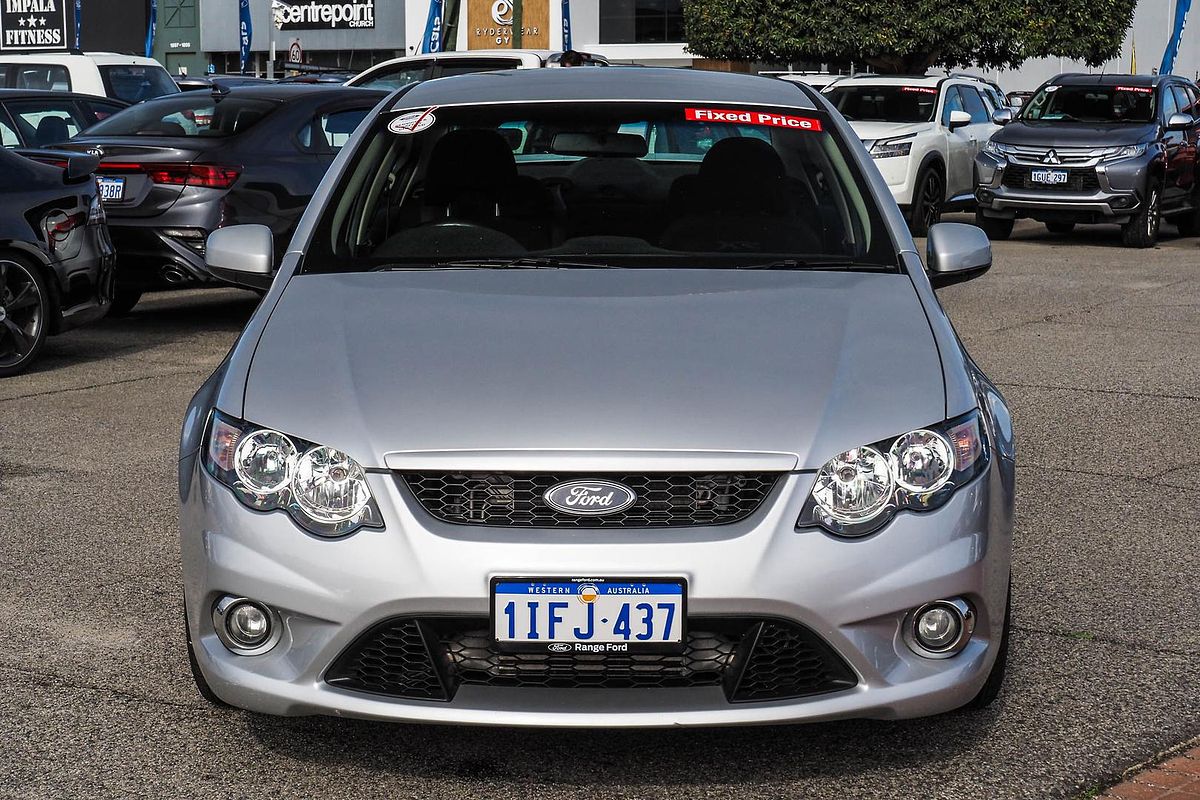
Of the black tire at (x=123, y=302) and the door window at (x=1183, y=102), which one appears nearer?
the black tire at (x=123, y=302)

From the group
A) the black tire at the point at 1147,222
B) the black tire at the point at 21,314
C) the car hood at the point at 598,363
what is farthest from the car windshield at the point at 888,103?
the car hood at the point at 598,363

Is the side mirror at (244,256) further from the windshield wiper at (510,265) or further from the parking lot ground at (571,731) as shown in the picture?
the parking lot ground at (571,731)

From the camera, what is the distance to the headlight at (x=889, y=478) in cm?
324

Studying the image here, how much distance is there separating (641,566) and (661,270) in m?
1.33

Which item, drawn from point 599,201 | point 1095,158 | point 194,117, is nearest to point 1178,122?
point 1095,158

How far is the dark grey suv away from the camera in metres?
17.8

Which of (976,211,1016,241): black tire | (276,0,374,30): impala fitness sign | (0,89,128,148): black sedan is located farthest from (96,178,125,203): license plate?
(276,0,374,30): impala fitness sign

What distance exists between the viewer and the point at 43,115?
13.3 m

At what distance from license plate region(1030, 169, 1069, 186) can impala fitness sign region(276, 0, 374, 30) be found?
181 ft

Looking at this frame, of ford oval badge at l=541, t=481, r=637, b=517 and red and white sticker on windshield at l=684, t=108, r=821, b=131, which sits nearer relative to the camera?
ford oval badge at l=541, t=481, r=637, b=517

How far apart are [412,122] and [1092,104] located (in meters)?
15.6

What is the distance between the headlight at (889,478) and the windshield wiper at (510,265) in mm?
1204

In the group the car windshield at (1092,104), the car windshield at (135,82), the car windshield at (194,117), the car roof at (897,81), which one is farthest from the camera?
the car roof at (897,81)

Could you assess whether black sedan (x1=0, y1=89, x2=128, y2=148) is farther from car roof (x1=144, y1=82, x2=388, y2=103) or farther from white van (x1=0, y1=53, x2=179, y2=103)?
white van (x1=0, y1=53, x2=179, y2=103)
